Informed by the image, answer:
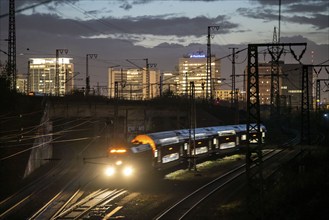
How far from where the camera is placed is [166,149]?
37.3 m

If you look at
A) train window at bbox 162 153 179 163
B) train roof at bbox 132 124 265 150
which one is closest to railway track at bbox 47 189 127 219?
train roof at bbox 132 124 265 150

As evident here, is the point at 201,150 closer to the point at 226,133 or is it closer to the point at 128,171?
the point at 226,133

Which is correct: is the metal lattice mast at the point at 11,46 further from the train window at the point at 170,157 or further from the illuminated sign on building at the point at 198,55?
the illuminated sign on building at the point at 198,55

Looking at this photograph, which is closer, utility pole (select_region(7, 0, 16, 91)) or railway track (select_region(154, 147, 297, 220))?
railway track (select_region(154, 147, 297, 220))

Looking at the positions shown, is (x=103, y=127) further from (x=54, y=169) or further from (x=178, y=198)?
(x=178, y=198)

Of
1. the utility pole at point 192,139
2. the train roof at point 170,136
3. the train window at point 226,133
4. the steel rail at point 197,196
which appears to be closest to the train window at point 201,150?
the utility pole at point 192,139

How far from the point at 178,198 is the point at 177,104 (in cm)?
4077

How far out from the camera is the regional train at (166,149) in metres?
33.8

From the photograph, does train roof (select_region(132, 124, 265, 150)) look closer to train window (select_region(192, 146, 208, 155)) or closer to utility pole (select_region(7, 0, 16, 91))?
train window (select_region(192, 146, 208, 155))

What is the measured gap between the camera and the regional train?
3378 centimetres

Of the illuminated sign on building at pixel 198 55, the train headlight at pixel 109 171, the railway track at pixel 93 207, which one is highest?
the illuminated sign on building at pixel 198 55

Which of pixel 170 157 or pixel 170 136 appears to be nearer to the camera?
pixel 170 157

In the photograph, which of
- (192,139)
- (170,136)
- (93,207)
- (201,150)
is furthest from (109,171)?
(201,150)

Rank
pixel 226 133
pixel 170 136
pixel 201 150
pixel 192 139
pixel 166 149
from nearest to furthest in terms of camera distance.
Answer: pixel 166 149 → pixel 170 136 → pixel 192 139 → pixel 201 150 → pixel 226 133
